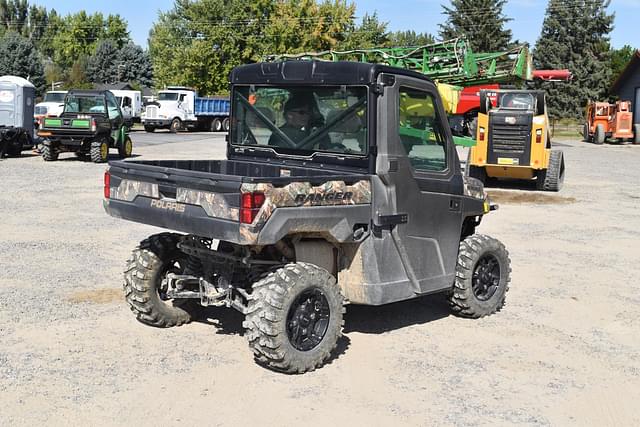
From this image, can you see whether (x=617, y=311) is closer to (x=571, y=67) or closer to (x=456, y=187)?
(x=456, y=187)

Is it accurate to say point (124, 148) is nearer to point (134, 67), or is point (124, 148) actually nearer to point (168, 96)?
point (168, 96)

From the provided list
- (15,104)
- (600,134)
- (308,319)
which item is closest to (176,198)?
(308,319)

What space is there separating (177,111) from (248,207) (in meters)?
41.0

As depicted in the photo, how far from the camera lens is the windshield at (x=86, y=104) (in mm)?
23562

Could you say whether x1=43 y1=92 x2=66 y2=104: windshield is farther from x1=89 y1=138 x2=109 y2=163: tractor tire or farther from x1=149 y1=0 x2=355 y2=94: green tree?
x1=149 y1=0 x2=355 y2=94: green tree

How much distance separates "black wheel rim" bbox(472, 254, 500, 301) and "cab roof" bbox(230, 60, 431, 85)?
5.86 ft

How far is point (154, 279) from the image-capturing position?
654 centimetres

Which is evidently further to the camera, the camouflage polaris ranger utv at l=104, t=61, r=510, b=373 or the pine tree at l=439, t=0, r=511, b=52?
the pine tree at l=439, t=0, r=511, b=52

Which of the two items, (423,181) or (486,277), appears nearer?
(423,181)

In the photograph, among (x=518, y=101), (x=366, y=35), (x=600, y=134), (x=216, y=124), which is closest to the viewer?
(x=518, y=101)

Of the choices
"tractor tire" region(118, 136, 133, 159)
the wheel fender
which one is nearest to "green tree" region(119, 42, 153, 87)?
"tractor tire" region(118, 136, 133, 159)

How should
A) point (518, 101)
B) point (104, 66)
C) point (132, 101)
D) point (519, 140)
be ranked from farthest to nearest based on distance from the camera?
point (104, 66)
point (132, 101)
point (518, 101)
point (519, 140)

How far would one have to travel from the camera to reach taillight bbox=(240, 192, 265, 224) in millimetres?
5223

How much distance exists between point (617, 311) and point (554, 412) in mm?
2952
